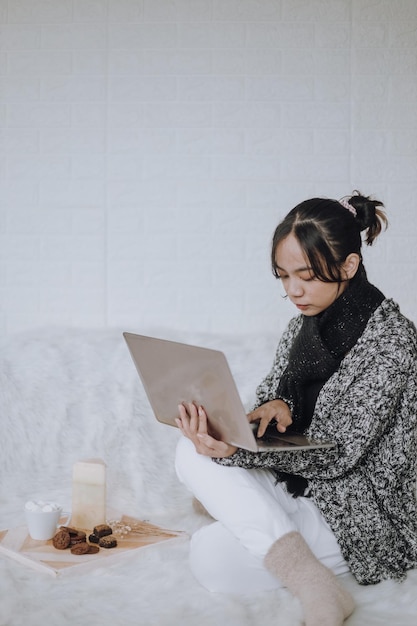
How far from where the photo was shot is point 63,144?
2863 millimetres

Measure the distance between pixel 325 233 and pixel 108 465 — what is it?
3.73ft

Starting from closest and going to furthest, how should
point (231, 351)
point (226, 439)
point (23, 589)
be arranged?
point (226, 439)
point (23, 589)
point (231, 351)

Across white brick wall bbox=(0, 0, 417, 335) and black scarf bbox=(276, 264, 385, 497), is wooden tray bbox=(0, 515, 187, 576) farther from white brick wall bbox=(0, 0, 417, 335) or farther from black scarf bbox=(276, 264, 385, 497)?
white brick wall bbox=(0, 0, 417, 335)

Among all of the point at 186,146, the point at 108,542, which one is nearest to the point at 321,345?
the point at 108,542

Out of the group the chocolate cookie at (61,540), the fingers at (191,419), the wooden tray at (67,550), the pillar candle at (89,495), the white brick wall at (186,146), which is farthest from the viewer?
the white brick wall at (186,146)

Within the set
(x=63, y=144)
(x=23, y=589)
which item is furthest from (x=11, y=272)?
(x=23, y=589)

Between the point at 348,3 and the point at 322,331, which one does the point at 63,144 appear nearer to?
the point at 348,3

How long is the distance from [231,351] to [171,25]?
1.22m

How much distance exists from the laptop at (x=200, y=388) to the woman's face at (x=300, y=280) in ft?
0.99

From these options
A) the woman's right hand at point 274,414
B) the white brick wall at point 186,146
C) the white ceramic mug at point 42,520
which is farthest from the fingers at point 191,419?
the white brick wall at point 186,146

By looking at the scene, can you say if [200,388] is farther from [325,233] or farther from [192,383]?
[325,233]

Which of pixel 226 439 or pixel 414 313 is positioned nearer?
pixel 226 439

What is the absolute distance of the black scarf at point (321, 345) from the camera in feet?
5.57

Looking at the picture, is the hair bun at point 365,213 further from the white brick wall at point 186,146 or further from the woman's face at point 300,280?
the white brick wall at point 186,146
